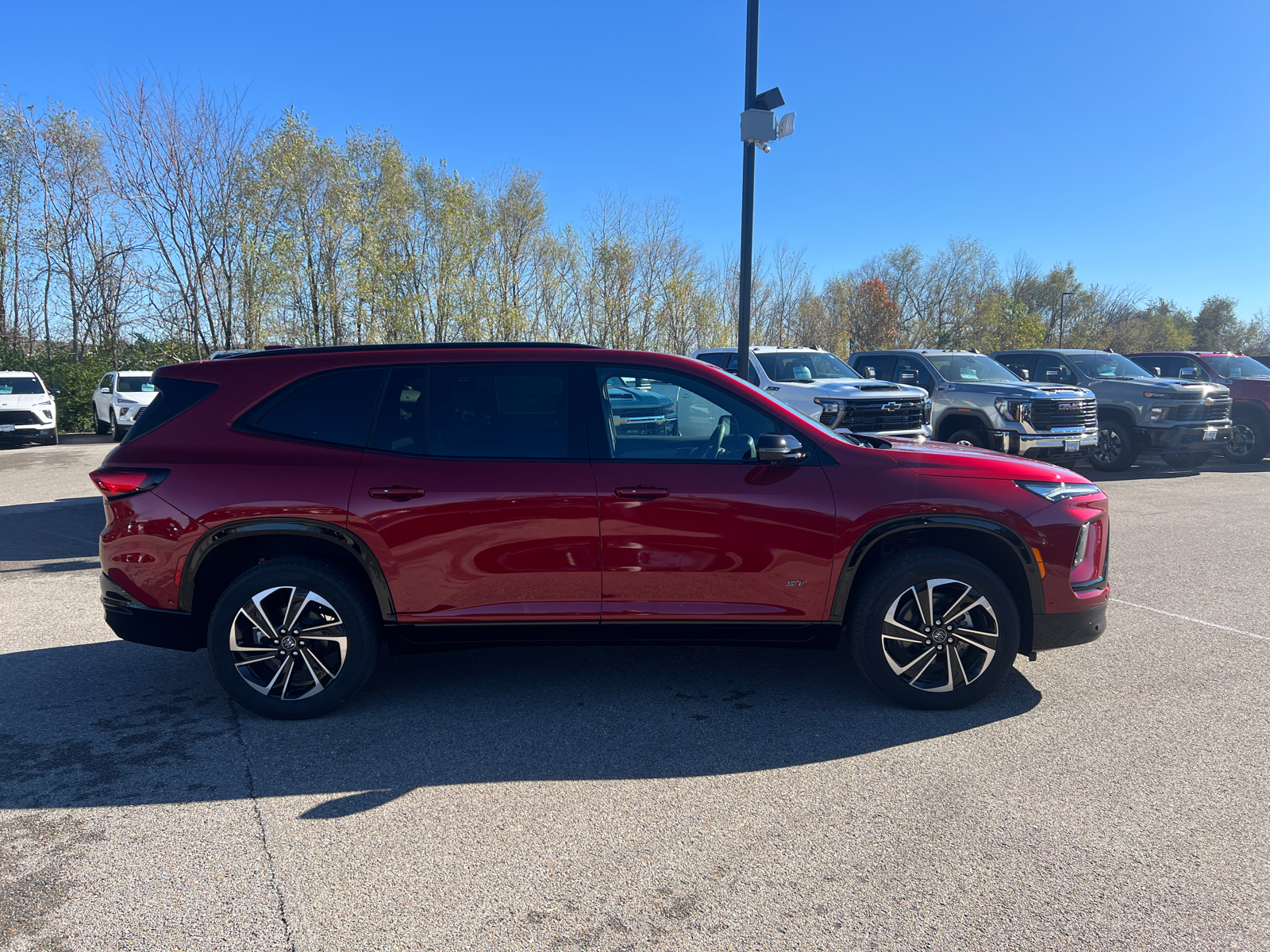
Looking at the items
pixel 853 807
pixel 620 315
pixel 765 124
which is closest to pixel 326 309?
pixel 620 315

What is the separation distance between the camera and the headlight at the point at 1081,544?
13.6ft

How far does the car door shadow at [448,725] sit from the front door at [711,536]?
21.4 inches

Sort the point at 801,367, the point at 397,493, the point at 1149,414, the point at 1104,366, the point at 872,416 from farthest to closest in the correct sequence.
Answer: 1. the point at 1104,366
2. the point at 1149,414
3. the point at 801,367
4. the point at 872,416
5. the point at 397,493

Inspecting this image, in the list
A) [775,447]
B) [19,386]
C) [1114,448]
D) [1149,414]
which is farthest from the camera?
[19,386]

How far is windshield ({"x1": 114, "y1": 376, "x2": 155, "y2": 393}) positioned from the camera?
23188mm

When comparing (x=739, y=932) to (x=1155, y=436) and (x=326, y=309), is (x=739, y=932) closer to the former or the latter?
(x=1155, y=436)

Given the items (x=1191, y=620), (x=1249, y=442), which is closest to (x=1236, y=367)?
(x=1249, y=442)

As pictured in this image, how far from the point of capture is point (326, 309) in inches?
1374

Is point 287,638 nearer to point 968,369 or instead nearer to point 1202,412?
point 968,369

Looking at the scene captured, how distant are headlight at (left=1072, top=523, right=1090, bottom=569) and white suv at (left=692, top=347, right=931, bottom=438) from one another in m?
6.65

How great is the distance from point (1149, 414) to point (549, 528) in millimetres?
13672

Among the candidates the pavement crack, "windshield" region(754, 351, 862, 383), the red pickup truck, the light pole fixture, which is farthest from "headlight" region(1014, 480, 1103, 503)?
the red pickup truck

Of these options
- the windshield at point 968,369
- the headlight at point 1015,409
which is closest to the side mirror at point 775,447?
the headlight at point 1015,409

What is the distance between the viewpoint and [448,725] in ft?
13.3
